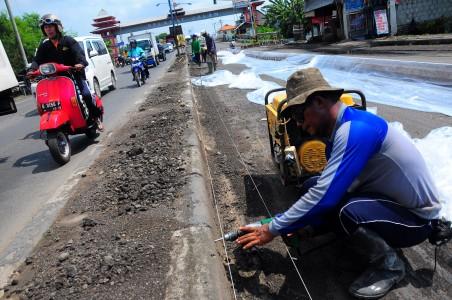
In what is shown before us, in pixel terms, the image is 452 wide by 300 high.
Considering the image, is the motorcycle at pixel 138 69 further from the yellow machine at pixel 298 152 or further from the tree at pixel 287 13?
the tree at pixel 287 13

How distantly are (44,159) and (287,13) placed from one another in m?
42.5

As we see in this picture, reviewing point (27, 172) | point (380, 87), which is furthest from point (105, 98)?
point (380, 87)

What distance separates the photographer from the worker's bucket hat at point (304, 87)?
252 centimetres

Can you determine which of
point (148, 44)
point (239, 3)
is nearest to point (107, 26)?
point (239, 3)

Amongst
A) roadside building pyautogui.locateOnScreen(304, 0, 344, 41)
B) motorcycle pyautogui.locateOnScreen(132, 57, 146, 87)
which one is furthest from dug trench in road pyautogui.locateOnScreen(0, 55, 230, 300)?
roadside building pyautogui.locateOnScreen(304, 0, 344, 41)

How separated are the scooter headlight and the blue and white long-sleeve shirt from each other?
5.15 metres

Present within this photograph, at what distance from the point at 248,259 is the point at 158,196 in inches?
55.9

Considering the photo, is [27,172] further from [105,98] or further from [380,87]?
[105,98]

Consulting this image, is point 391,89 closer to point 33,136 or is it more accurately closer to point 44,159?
point 44,159

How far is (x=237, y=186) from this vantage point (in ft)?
15.6

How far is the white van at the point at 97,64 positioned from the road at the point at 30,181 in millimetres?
2662

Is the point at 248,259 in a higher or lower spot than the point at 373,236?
lower

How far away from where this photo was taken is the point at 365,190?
105 inches

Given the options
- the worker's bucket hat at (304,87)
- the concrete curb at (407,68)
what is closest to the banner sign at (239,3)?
the concrete curb at (407,68)
